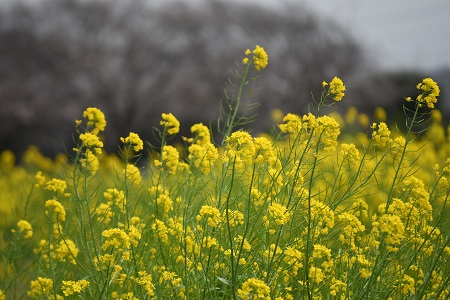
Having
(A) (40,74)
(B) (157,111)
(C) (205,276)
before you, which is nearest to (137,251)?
(C) (205,276)

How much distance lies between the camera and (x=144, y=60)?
15.7 metres

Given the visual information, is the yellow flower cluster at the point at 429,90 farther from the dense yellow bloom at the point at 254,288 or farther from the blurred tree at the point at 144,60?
the blurred tree at the point at 144,60

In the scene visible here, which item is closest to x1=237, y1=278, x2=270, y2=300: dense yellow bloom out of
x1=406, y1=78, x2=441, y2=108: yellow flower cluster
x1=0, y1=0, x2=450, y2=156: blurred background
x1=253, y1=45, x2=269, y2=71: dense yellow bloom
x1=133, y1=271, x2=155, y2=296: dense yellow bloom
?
x1=133, y1=271, x2=155, y2=296: dense yellow bloom

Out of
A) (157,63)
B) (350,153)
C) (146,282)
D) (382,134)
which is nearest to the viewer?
(146,282)

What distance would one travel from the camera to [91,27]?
15.9 meters

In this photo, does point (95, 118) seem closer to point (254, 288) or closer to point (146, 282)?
point (146, 282)

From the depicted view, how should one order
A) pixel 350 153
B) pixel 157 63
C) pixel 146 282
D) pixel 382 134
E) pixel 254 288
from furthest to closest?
pixel 157 63 → pixel 350 153 → pixel 382 134 → pixel 146 282 → pixel 254 288

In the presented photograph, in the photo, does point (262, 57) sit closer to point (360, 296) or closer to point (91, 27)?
point (360, 296)

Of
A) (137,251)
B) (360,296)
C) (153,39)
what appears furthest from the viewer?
(153,39)

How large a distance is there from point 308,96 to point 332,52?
1.60 meters

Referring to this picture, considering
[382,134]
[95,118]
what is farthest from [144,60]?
[382,134]

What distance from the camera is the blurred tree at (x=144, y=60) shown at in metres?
14.7

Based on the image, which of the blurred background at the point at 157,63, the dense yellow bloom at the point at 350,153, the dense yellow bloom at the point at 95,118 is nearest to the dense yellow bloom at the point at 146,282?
the dense yellow bloom at the point at 95,118

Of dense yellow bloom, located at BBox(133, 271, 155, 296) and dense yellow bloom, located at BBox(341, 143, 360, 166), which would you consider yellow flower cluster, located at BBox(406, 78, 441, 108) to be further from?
dense yellow bloom, located at BBox(133, 271, 155, 296)
